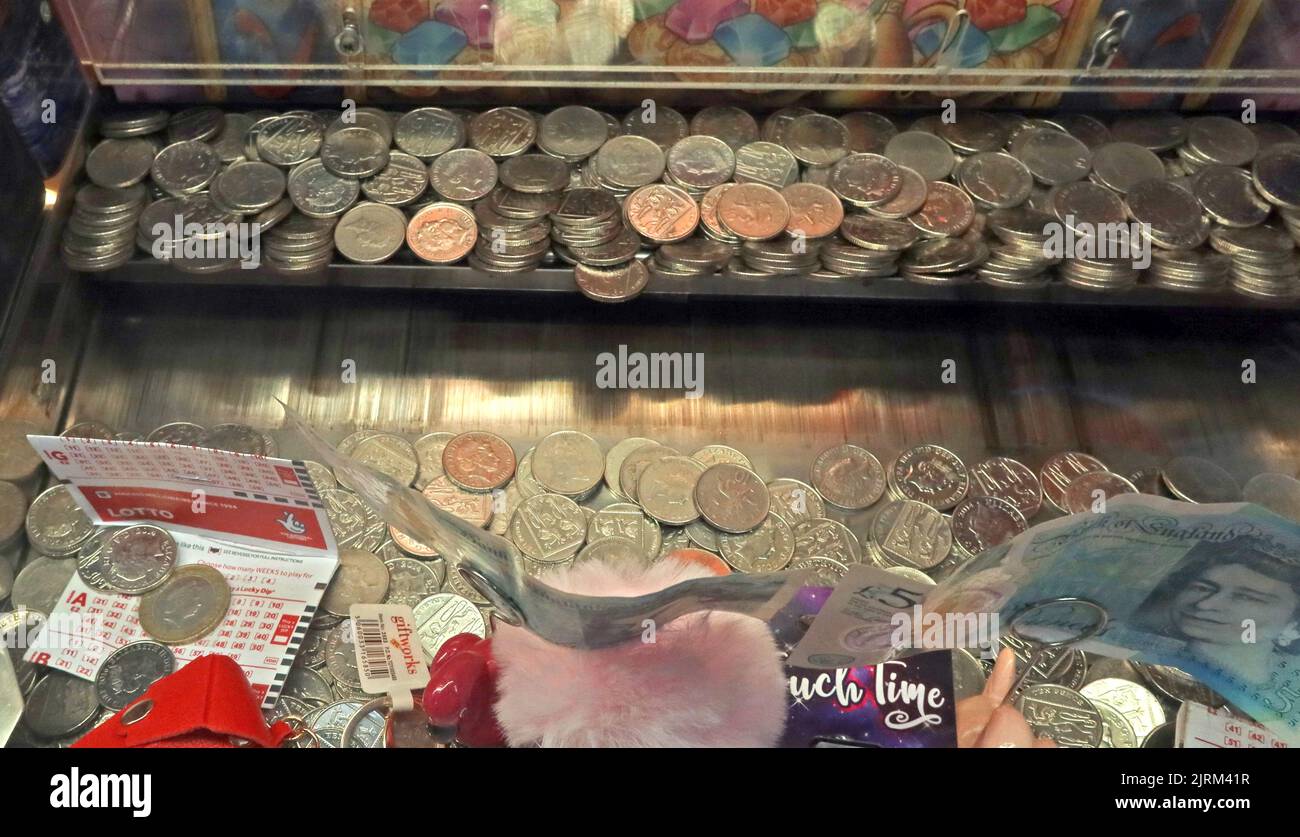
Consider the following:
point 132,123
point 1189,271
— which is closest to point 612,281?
Answer: point 132,123

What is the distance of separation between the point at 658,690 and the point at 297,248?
133 cm

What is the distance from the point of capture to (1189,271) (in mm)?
2211

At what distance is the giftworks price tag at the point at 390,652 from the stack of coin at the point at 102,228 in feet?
3.13

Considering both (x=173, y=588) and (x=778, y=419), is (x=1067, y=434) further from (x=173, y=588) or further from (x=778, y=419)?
(x=173, y=588)

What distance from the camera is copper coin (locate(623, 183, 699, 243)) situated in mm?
2180

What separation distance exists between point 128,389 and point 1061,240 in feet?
6.54

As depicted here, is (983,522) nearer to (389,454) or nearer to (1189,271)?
(1189,271)

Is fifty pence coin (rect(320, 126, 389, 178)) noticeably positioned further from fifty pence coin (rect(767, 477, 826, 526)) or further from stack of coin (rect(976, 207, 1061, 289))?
stack of coin (rect(976, 207, 1061, 289))

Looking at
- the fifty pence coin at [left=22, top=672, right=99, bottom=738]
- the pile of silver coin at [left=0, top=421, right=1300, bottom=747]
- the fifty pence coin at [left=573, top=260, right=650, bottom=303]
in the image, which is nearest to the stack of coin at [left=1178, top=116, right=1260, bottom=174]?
the pile of silver coin at [left=0, top=421, right=1300, bottom=747]

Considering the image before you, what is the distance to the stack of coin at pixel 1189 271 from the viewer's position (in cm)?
221

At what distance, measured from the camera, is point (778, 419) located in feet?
7.20

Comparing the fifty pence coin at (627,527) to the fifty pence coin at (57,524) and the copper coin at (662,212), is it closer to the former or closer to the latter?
the copper coin at (662,212)
